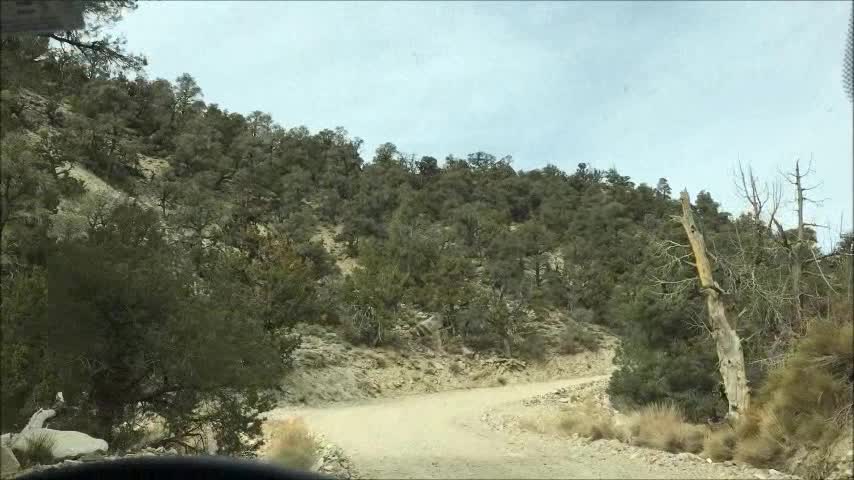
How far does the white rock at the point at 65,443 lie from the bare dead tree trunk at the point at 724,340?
10611 millimetres

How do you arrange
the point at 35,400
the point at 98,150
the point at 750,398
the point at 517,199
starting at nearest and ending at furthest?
the point at 35,400 < the point at 750,398 < the point at 98,150 < the point at 517,199

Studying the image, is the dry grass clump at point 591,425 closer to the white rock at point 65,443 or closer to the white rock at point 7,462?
the white rock at point 65,443

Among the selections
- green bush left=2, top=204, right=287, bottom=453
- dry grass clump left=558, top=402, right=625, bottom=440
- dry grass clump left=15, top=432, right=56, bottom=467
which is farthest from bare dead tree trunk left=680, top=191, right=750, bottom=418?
dry grass clump left=15, top=432, right=56, bottom=467

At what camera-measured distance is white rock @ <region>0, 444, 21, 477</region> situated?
553 cm

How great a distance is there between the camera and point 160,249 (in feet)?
33.8

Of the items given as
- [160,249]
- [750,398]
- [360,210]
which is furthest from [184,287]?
[360,210]

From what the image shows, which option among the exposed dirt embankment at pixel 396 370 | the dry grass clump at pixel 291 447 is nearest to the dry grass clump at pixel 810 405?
the dry grass clump at pixel 291 447

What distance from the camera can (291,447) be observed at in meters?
10.8

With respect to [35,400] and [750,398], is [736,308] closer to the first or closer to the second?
[750,398]

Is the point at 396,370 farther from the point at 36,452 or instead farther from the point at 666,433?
the point at 36,452

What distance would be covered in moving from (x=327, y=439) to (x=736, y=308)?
375 inches

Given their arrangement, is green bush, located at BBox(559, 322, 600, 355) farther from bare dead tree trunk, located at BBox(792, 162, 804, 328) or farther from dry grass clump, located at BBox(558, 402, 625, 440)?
bare dead tree trunk, located at BBox(792, 162, 804, 328)

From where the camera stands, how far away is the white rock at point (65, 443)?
6844 millimetres

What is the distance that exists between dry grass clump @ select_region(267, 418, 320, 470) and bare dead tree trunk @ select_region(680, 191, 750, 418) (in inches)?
306
